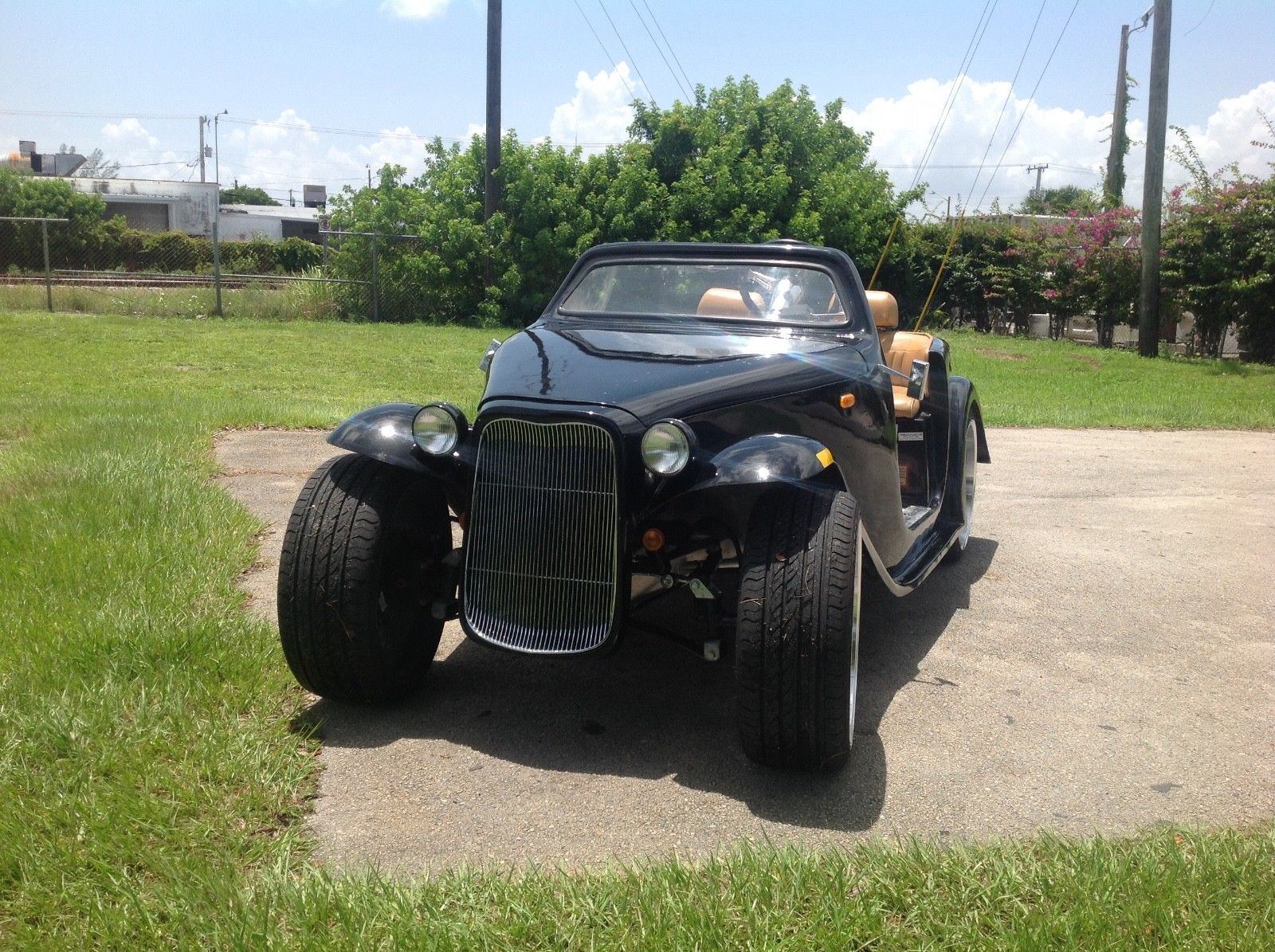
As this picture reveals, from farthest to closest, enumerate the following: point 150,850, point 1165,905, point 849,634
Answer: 1. point 849,634
2. point 150,850
3. point 1165,905

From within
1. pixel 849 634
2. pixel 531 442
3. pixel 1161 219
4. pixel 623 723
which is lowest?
pixel 623 723

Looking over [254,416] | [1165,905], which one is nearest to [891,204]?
[254,416]

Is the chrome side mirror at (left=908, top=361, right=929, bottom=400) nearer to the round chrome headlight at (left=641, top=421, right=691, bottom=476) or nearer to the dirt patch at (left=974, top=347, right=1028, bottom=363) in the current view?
the round chrome headlight at (left=641, top=421, right=691, bottom=476)

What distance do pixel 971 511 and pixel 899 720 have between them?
290 centimetres

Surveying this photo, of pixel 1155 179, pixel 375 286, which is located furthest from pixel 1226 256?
pixel 375 286

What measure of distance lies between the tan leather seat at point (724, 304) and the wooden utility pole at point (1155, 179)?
1635cm

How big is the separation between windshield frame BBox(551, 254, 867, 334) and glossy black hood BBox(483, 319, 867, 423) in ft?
0.17

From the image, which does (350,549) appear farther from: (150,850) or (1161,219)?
(1161,219)

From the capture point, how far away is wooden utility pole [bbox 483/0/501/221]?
21281mm

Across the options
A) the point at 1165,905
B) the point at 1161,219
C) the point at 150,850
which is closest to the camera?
Result: the point at 1165,905

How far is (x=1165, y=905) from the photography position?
8.88ft

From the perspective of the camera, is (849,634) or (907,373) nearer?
(849,634)

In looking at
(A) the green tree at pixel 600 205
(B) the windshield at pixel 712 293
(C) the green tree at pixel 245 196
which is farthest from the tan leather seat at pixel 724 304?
(C) the green tree at pixel 245 196

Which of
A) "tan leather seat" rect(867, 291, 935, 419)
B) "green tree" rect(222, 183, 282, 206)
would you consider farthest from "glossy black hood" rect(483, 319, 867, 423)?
"green tree" rect(222, 183, 282, 206)
